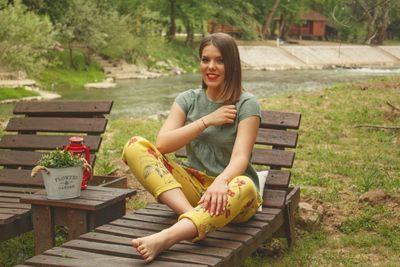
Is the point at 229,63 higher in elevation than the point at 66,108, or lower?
higher

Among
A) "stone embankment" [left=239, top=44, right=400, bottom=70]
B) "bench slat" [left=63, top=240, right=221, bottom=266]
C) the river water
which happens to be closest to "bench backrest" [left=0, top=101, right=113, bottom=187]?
"bench slat" [left=63, top=240, right=221, bottom=266]

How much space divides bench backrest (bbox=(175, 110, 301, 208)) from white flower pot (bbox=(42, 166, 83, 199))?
63.6 inches

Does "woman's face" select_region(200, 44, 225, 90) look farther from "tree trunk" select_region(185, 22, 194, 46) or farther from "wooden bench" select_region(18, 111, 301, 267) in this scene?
"tree trunk" select_region(185, 22, 194, 46)

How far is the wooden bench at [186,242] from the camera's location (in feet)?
11.2

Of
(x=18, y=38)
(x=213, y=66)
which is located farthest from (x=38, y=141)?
(x=18, y=38)

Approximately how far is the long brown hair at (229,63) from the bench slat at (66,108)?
1871mm

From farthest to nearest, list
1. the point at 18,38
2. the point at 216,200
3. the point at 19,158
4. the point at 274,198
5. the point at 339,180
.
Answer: the point at 18,38 < the point at 339,180 < the point at 19,158 < the point at 274,198 < the point at 216,200

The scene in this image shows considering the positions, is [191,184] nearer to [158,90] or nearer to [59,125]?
[59,125]

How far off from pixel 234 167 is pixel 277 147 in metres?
1.60

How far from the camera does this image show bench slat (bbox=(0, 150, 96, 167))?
5938mm

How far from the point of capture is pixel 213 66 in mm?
4273

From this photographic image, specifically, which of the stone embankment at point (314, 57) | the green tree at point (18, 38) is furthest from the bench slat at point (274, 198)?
the stone embankment at point (314, 57)

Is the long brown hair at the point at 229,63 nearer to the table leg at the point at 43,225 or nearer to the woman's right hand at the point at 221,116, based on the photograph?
the woman's right hand at the point at 221,116

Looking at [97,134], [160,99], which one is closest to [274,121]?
[97,134]
